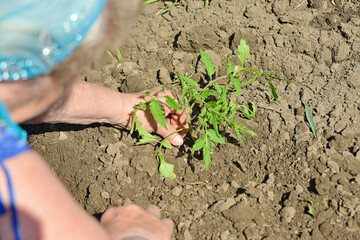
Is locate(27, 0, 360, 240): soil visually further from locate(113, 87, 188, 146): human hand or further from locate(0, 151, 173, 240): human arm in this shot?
locate(0, 151, 173, 240): human arm

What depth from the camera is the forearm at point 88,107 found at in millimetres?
1986

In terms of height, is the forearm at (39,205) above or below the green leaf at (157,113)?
above

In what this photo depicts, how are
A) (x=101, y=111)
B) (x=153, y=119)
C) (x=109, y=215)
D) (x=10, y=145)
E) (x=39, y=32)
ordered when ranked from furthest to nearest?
(x=153, y=119) → (x=101, y=111) → (x=109, y=215) → (x=10, y=145) → (x=39, y=32)

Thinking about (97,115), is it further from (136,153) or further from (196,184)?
(196,184)

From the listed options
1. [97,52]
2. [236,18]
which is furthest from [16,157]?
[236,18]

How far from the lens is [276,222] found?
6.34 ft

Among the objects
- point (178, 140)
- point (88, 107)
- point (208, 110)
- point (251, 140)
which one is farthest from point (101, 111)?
point (251, 140)

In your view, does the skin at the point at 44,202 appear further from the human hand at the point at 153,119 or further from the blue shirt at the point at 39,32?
the human hand at the point at 153,119

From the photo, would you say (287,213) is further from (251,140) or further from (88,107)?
(88,107)

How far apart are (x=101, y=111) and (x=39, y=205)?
97 centimetres

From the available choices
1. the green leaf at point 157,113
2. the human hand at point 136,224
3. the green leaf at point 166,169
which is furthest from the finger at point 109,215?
the green leaf at point 157,113

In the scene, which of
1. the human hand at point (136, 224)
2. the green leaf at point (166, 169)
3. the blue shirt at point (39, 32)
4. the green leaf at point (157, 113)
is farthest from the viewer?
the green leaf at point (166, 169)

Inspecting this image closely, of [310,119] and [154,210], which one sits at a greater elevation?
[310,119]

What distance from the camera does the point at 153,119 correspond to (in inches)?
89.1
